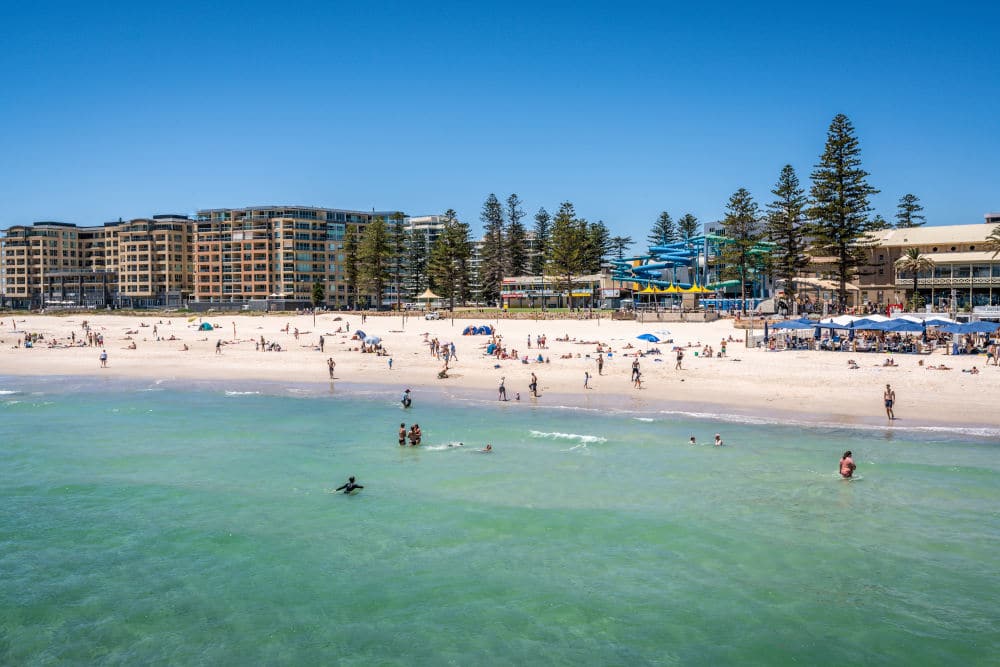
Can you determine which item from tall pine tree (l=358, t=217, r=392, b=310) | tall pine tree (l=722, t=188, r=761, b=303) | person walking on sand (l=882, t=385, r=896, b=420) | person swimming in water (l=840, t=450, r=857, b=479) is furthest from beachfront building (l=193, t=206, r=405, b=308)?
person swimming in water (l=840, t=450, r=857, b=479)

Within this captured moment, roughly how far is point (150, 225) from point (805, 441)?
393 feet

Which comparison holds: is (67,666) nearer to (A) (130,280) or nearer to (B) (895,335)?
(B) (895,335)

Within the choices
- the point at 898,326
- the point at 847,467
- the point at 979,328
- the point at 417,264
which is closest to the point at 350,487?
the point at 847,467

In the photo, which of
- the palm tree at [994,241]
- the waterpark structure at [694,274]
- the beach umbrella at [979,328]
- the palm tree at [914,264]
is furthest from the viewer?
the waterpark structure at [694,274]

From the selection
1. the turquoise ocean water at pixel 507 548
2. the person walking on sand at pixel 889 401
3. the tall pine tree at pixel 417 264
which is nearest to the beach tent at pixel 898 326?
the person walking on sand at pixel 889 401

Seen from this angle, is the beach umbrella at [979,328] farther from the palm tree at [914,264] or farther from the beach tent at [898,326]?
the palm tree at [914,264]

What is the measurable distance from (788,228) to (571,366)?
27.7m

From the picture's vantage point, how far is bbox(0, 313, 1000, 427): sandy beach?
2872 centimetres

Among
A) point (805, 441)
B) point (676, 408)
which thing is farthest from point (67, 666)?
point (676, 408)

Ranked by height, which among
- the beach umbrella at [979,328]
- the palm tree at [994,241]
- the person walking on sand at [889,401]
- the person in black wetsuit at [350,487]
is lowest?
the person in black wetsuit at [350,487]

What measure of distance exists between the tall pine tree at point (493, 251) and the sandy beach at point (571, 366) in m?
29.8

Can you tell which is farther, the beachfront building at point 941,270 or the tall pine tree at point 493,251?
the tall pine tree at point 493,251

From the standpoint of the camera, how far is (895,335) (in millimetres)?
39625

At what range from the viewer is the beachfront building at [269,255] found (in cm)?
11200
